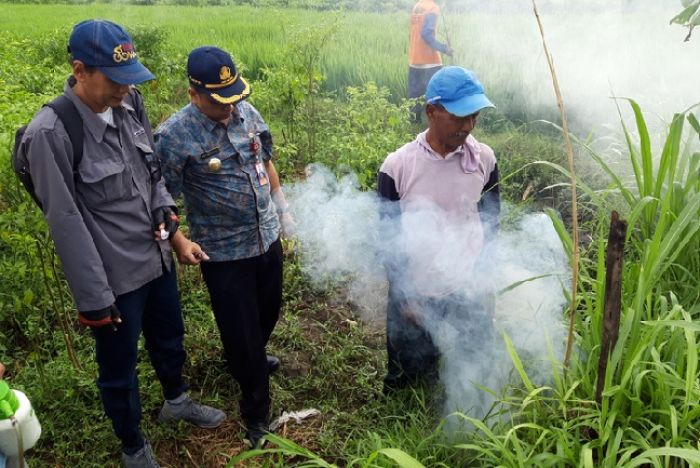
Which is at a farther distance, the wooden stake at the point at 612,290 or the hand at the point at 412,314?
the hand at the point at 412,314

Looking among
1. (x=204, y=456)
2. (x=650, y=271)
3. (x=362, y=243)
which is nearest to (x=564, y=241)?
(x=650, y=271)

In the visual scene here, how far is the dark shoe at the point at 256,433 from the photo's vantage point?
291cm

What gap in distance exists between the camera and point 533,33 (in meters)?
8.96

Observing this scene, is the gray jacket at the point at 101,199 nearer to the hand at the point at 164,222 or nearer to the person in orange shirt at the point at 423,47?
the hand at the point at 164,222

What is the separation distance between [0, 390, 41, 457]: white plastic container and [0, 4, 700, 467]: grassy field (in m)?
0.87

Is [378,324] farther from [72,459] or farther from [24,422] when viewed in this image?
[24,422]

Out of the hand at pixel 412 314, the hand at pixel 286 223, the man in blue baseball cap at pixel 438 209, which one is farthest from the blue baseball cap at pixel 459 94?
the hand at pixel 286 223

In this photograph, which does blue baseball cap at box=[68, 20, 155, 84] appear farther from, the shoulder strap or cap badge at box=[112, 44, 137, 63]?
the shoulder strap

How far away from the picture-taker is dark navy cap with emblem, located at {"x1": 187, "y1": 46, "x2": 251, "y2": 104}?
2.45m

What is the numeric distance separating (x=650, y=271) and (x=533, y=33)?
7.84 m

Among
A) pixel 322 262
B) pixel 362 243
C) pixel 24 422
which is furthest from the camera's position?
pixel 322 262

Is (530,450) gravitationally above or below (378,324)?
above

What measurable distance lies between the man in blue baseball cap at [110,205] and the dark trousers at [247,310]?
24 cm

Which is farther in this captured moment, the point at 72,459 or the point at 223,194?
the point at 72,459
